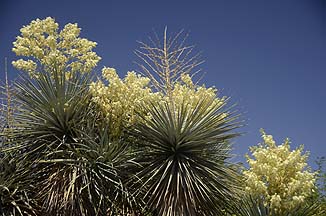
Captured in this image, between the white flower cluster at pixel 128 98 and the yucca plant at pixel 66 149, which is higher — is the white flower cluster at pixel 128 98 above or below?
above

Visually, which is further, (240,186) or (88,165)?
(240,186)

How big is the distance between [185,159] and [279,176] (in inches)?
58.9

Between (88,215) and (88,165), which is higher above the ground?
(88,165)

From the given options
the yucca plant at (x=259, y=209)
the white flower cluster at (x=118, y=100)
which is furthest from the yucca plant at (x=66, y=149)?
the yucca plant at (x=259, y=209)

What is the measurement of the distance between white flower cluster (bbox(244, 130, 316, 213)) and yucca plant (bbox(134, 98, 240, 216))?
1.32 ft

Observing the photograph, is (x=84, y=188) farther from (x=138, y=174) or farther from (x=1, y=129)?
(x=1, y=129)

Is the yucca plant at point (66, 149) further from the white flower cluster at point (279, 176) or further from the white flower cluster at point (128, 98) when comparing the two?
the white flower cluster at point (279, 176)

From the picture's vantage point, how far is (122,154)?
6613mm

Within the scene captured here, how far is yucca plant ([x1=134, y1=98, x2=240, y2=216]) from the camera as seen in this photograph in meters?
6.39

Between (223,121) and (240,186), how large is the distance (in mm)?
1002

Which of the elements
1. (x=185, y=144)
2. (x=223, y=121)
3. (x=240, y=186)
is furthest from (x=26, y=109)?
(x=240, y=186)

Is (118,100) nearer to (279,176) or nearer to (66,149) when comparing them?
(66,149)

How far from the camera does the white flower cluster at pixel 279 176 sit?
266 inches

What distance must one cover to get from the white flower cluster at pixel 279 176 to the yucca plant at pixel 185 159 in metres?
0.40
